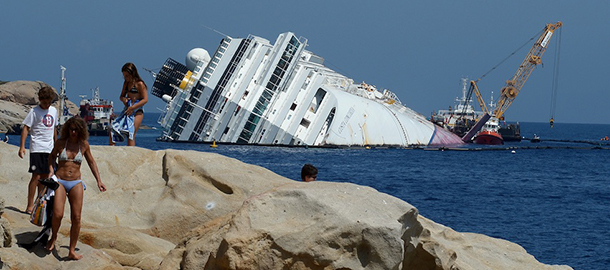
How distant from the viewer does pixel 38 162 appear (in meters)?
10.5

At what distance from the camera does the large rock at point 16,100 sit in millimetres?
95312

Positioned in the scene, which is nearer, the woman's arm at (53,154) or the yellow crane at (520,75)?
the woman's arm at (53,154)

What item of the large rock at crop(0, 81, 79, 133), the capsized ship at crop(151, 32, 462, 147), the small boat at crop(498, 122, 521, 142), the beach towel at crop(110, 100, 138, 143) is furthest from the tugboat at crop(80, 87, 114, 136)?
the beach towel at crop(110, 100, 138, 143)

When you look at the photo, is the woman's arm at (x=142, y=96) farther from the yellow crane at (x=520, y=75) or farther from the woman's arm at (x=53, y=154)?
the yellow crane at (x=520, y=75)

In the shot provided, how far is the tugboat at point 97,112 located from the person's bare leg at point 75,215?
85.4 m

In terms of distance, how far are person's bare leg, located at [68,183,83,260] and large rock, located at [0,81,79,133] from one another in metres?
89.2

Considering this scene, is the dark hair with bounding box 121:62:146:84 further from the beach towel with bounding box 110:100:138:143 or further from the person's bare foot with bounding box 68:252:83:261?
the person's bare foot with bounding box 68:252:83:261

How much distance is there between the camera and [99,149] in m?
13.3

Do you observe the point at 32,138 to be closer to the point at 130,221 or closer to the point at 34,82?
the point at 130,221

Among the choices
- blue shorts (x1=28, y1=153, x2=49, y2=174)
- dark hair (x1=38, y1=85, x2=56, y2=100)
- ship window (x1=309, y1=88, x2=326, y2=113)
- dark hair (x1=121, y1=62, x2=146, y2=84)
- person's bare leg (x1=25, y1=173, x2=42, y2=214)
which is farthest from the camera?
ship window (x1=309, y1=88, x2=326, y2=113)

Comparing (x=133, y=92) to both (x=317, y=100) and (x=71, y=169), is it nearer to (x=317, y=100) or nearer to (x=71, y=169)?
(x=71, y=169)

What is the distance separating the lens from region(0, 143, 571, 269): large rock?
8.67m

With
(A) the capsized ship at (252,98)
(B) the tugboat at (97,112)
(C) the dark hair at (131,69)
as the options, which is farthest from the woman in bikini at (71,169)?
(B) the tugboat at (97,112)

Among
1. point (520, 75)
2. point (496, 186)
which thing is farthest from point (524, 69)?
point (496, 186)
